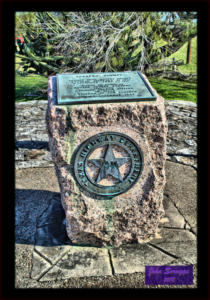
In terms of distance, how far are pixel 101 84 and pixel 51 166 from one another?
235 centimetres

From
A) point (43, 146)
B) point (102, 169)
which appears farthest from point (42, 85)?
point (102, 169)

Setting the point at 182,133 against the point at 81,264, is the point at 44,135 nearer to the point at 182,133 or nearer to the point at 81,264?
the point at 182,133

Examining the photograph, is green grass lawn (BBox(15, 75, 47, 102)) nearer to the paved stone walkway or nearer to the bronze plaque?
the paved stone walkway

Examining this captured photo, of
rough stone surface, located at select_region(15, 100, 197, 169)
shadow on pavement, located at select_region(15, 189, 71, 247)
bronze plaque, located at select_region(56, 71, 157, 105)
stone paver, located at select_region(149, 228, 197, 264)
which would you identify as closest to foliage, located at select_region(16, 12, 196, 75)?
rough stone surface, located at select_region(15, 100, 197, 169)

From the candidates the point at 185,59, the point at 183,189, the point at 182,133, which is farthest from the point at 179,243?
the point at 185,59

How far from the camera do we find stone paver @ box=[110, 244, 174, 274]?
300 centimetres

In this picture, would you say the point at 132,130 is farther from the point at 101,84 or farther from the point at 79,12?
the point at 79,12

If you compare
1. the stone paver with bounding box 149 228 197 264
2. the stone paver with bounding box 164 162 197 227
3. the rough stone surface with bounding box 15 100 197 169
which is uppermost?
the rough stone surface with bounding box 15 100 197 169

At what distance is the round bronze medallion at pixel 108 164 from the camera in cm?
295

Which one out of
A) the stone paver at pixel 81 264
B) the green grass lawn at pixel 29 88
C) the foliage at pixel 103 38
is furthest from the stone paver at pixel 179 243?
the green grass lawn at pixel 29 88

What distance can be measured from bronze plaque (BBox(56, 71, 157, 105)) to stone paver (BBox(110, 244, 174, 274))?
164 cm

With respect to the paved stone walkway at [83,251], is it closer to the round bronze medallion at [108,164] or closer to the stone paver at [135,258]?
the stone paver at [135,258]

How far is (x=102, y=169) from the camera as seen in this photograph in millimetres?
3061

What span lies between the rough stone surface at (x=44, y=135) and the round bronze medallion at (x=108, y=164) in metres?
2.20
